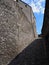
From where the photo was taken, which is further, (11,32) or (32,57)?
(11,32)

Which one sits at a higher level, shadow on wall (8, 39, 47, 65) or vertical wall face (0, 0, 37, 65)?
vertical wall face (0, 0, 37, 65)

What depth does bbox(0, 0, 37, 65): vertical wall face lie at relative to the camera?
10352mm

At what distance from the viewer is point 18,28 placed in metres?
11.7

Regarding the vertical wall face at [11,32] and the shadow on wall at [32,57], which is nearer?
the shadow on wall at [32,57]

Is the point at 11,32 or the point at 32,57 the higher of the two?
the point at 11,32

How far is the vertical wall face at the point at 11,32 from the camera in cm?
1035

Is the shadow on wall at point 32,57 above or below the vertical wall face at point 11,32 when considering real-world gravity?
below

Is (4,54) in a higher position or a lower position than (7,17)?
lower

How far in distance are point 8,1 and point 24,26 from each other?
1.78 meters

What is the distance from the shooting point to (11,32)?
1116 centimetres

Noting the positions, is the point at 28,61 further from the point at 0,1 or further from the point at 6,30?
the point at 0,1

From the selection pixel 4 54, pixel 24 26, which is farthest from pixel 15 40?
pixel 24 26

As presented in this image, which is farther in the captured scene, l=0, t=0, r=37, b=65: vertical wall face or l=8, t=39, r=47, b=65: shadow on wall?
l=0, t=0, r=37, b=65: vertical wall face

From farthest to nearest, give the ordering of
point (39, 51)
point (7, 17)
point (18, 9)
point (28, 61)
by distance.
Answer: point (18, 9)
point (7, 17)
point (39, 51)
point (28, 61)
